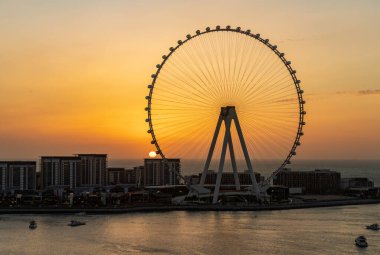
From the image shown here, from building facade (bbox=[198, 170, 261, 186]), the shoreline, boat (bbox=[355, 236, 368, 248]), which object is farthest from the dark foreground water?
building facade (bbox=[198, 170, 261, 186])

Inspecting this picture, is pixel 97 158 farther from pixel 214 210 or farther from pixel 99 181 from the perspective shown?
pixel 214 210

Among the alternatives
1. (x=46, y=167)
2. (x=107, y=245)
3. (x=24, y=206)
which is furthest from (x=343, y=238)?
(x=46, y=167)

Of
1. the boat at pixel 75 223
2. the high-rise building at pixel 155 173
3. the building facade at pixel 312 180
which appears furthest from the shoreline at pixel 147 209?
the high-rise building at pixel 155 173

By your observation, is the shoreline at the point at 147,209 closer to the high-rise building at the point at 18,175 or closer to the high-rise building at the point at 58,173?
the high-rise building at the point at 18,175

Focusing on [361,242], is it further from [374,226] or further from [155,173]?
[155,173]

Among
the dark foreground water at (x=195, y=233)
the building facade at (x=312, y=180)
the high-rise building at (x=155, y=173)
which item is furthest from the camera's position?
the high-rise building at (x=155, y=173)

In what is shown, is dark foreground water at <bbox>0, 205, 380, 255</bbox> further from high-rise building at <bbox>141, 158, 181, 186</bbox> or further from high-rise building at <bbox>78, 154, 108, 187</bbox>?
high-rise building at <bbox>141, 158, 181, 186</bbox>

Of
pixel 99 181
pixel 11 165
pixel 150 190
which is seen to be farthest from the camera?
pixel 99 181

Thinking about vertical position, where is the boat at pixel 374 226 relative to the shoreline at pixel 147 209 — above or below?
below
